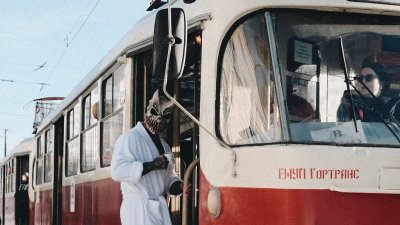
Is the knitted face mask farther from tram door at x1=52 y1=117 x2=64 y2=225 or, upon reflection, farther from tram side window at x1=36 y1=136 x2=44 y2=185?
tram side window at x1=36 y1=136 x2=44 y2=185

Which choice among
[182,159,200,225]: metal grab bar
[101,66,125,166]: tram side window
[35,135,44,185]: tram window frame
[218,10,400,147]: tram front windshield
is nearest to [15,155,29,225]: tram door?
[35,135,44,185]: tram window frame

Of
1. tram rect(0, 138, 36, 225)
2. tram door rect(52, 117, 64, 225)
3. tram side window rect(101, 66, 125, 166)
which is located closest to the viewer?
tram side window rect(101, 66, 125, 166)

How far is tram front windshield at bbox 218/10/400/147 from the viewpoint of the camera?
4270mm

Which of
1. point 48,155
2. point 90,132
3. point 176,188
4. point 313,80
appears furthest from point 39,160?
point 313,80

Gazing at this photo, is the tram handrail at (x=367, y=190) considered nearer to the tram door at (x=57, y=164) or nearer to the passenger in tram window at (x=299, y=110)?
the passenger in tram window at (x=299, y=110)

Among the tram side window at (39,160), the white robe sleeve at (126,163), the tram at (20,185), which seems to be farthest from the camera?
the tram at (20,185)

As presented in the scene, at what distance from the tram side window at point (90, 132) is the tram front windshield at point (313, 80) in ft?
10.7

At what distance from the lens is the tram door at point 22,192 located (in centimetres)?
1869

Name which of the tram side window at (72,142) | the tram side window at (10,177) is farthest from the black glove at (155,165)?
the tram side window at (10,177)

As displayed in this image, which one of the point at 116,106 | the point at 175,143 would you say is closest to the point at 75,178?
the point at 116,106

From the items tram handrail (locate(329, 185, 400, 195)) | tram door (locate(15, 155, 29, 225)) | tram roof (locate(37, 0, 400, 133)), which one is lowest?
tram door (locate(15, 155, 29, 225))

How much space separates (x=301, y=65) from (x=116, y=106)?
8.71ft

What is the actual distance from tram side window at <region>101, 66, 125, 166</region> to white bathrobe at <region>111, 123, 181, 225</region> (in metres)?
1.23

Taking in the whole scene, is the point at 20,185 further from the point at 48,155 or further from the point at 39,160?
the point at 48,155
